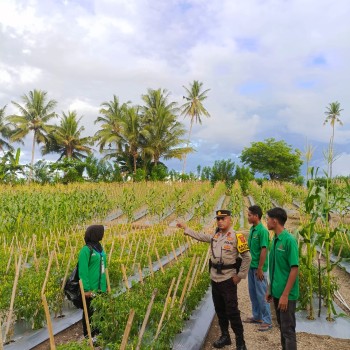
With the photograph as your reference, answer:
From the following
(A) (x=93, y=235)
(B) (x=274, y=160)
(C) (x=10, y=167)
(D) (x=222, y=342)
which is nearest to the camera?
(A) (x=93, y=235)

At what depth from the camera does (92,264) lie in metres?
4.06

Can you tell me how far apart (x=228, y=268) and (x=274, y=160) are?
48692mm

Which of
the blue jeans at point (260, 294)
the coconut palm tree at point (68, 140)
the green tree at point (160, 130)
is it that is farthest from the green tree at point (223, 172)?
the blue jeans at point (260, 294)

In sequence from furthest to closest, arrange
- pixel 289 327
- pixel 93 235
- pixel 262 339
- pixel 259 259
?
pixel 259 259 < pixel 262 339 < pixel 93 235 < pixel 289 327

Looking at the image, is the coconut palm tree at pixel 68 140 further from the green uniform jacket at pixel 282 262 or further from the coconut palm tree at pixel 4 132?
the green uniform jacket at pixel 282 262

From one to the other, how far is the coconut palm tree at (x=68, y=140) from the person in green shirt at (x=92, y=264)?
33636 millimetres

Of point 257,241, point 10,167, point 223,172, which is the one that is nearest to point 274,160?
point 223,172

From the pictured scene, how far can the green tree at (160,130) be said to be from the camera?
34.1 meters

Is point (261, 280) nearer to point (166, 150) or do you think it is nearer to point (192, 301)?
point (192, 301)

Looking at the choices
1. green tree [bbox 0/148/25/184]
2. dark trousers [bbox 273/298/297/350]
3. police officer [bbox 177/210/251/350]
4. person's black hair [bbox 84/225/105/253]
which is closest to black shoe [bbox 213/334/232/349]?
police officer [bbox 177/210/251/350]

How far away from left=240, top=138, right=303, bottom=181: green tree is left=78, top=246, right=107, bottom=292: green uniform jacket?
48625 millimetres

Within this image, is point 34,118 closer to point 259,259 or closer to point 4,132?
point 4,132

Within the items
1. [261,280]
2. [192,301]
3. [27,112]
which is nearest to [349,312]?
[261,280]

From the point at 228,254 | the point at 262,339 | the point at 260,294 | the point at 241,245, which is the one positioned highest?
the point at 241,245
